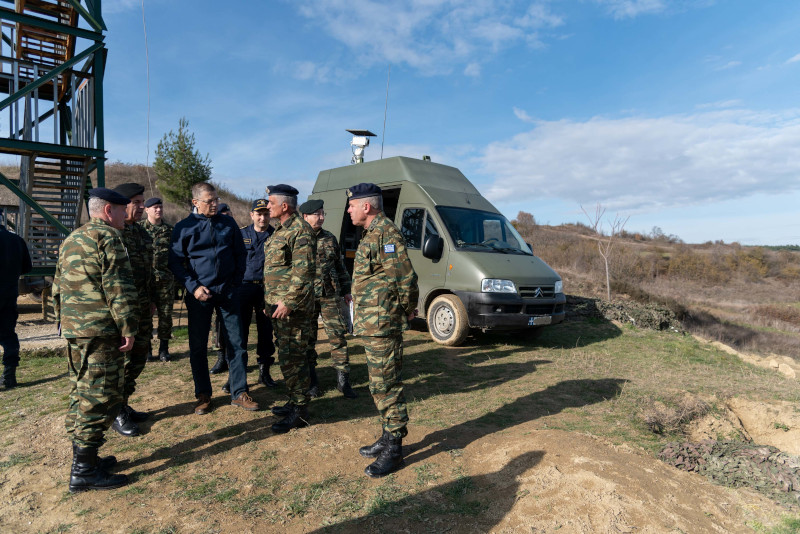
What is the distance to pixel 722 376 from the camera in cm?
623

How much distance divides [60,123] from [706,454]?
1295 centimetres

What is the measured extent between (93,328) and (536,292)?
5754 mm

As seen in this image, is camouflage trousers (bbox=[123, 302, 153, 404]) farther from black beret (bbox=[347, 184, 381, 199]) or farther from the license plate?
the license plate

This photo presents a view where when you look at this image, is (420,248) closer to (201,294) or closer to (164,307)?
(164,307)

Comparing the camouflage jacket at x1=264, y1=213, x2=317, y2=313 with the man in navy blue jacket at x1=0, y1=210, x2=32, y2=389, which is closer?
the camouflage jacket at x1=264, y1=213, x2=317, y2=313

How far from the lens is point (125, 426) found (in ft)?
13.0

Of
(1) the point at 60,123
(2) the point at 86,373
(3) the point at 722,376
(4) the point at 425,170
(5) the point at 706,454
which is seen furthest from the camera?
(1) the point at 60,123

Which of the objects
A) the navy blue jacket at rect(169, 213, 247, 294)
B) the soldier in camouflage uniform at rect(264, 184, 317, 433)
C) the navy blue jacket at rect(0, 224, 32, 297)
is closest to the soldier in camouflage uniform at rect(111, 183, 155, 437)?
the navy blue jacket at rect(169, 213, 247, 294)

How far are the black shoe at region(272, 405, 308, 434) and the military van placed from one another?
3155mm

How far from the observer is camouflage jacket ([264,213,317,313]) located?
385 cm

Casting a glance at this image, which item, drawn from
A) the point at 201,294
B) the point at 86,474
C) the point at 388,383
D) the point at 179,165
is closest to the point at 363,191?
the point at 388,383

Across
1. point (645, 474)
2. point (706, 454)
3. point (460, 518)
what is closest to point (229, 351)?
point (460, 518)

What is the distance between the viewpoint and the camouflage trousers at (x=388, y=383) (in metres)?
3.39

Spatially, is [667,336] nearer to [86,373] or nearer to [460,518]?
[460,518]
